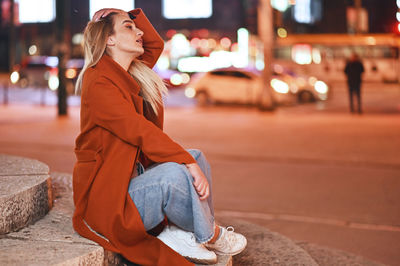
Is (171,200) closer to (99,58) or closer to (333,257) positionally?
(99,58)

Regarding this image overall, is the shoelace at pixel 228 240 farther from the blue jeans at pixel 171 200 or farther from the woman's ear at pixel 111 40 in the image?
the woman's ear at pixel 111 40

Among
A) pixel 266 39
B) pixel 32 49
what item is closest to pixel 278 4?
pixel 266 39

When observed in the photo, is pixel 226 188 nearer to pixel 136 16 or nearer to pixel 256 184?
pixel 256 184

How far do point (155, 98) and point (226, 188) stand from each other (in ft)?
13.0

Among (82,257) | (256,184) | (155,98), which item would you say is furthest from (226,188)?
(82,257)

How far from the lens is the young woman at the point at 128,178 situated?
3.19m

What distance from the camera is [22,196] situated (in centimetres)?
350

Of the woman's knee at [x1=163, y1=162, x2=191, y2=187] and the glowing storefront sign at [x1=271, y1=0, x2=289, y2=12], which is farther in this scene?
the glowing storefront sign at [x1=271, y1=0, x2=289, y2=12]

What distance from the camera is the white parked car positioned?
21750mm

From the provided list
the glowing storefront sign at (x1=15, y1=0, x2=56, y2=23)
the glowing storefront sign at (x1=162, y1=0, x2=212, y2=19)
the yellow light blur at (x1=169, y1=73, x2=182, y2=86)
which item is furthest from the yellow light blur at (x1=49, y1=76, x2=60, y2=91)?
the glowing storefront sign at (x1=162, y1=0, x2=212, y2=19)

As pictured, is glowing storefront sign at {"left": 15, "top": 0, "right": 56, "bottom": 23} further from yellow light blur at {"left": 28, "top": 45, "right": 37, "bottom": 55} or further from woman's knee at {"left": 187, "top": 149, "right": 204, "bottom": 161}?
woman's knee at {"left": 187, "top": 149, "right": 204, "bottom": 161}

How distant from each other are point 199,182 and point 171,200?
171mm

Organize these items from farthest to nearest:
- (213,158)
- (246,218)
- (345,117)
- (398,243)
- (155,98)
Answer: (345,117), (213,158), (246,218), (398,243), (155,98)

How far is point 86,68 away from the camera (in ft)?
11.4
